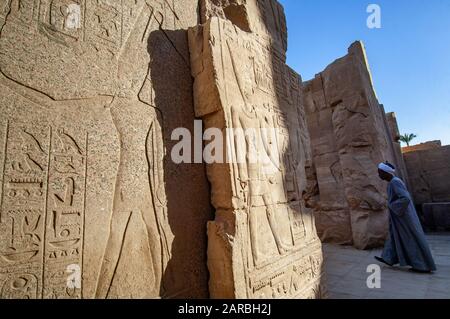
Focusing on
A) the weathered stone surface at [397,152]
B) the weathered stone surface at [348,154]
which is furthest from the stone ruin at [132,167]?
the weathered stone surface at [397,152]

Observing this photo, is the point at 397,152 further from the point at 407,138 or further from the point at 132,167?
the point at 407,138

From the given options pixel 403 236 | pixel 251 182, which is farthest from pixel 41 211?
pixel 403 236

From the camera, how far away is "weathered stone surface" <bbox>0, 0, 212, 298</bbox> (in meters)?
1.06

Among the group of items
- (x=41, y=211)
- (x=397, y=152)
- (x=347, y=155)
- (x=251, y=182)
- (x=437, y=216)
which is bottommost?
(x=437, y=216)

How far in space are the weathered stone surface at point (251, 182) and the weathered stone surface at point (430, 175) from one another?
561 cm

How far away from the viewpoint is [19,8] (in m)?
1.17

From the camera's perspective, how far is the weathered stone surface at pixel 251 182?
159 cm

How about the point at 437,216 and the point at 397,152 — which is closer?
the point at 437,216

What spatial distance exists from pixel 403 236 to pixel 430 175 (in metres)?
4.28

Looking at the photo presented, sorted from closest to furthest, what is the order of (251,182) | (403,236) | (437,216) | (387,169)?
(251,182)
(403,236)
(387,169)
(437,216)

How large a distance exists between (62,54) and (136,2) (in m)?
0.68

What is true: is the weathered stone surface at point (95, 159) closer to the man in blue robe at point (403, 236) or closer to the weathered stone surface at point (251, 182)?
the weathered stone surface at point (251, 182)

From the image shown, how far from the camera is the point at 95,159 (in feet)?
4.21
